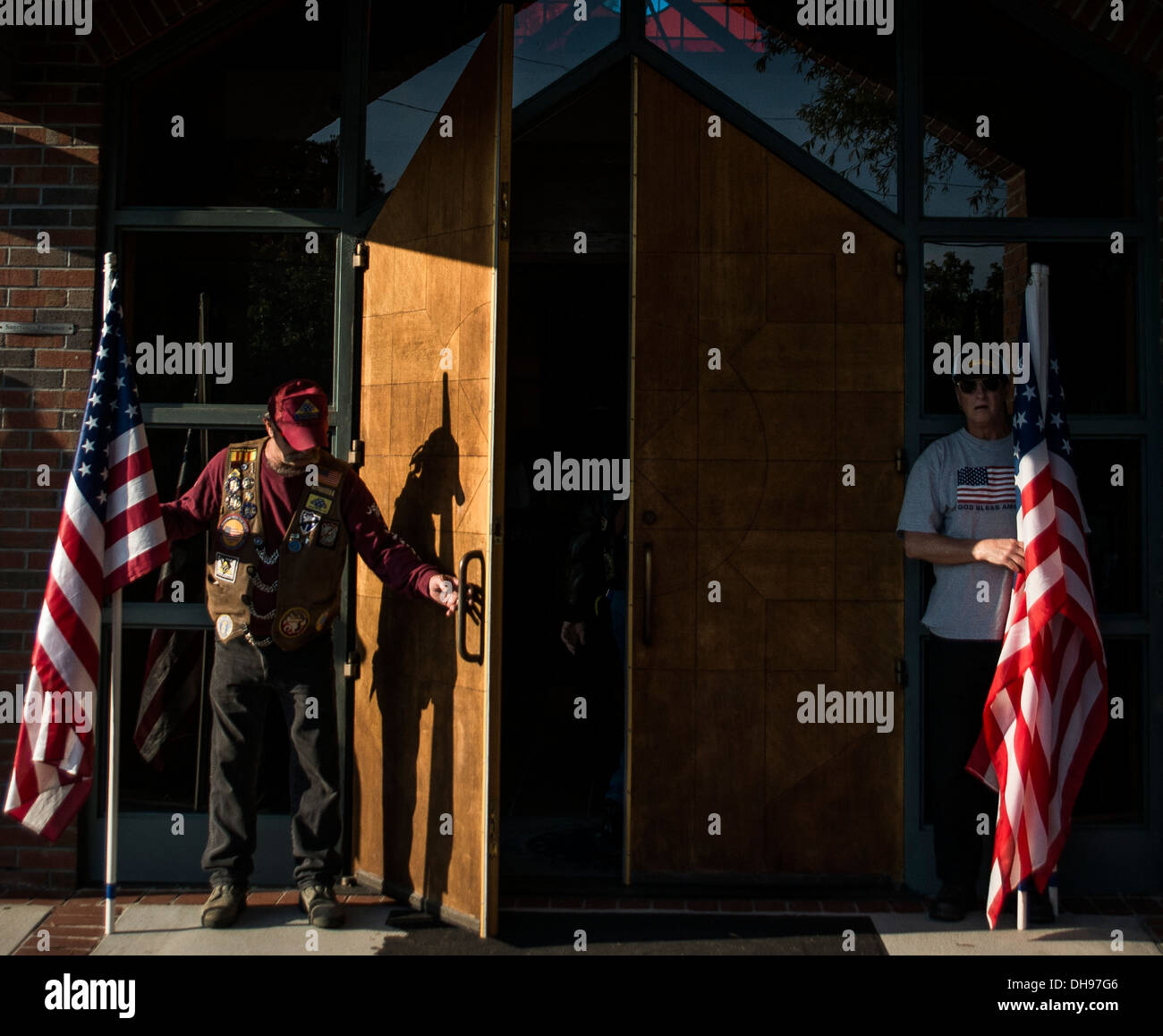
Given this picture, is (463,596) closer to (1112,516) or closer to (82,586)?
(82,586)

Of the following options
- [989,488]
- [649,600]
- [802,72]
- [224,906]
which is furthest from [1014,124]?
[224,906]

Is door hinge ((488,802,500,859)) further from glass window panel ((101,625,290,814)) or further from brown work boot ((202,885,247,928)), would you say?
glass window panel ((101,625,290,814))

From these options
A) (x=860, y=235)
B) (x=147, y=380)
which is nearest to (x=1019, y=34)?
(x=860, y=235)

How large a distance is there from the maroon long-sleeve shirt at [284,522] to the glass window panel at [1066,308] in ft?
7.70

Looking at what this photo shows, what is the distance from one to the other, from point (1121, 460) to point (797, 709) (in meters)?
1.74

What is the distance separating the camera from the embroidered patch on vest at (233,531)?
4277 mm

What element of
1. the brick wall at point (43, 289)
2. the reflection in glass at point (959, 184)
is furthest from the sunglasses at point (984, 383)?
the brick wall at point (43, 289)

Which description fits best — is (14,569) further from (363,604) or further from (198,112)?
(198,112)

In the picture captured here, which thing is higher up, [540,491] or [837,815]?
[540,491]

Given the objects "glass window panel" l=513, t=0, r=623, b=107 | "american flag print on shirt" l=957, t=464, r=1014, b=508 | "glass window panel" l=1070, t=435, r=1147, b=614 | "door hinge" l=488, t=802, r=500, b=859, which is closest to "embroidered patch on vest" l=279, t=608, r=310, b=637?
"door hinge" l=488, t=802, r=500, b=859

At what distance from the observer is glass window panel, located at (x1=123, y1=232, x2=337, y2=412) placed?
192 inches

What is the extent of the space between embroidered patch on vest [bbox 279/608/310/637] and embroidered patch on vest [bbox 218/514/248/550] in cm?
32
